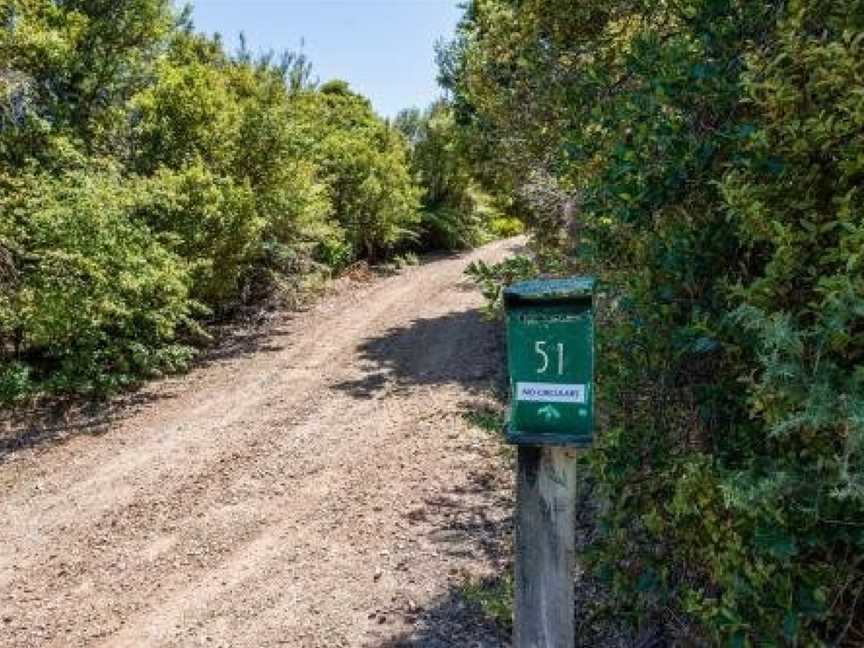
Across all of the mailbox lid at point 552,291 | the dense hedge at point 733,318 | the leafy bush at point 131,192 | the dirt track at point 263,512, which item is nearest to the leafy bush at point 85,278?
the leafy bush at point 131,192

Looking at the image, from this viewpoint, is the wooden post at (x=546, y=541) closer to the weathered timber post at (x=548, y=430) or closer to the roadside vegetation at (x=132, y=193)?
the weathered timber post at (x=548, y=430)

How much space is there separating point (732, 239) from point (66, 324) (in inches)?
318

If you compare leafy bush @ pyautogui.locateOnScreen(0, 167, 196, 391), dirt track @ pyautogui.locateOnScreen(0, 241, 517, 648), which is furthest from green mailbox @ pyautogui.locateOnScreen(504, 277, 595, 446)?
leafy bush @ pyautogui.locateOnScreen(0, 167, 196, 391)

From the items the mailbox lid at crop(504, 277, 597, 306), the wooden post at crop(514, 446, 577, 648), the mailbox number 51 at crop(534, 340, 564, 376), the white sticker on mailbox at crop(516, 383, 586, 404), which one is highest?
the mailbox lid at crop(504, 277, 597, 306)

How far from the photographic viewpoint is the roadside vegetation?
8531 mm

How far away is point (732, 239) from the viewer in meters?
2.46

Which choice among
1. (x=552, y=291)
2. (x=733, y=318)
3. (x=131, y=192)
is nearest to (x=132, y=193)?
(x=131, y=192)

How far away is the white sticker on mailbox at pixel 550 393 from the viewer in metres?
2.07

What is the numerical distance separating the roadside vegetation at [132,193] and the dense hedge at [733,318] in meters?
6.95

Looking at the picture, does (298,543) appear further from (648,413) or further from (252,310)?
(252,310)

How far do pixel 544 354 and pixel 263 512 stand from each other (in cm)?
453

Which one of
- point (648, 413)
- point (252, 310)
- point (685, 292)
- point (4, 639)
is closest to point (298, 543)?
point (4, 639)

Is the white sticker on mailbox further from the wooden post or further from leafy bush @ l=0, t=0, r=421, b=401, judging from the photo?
leafy bush @ l=0, t=0, r=421, b=401

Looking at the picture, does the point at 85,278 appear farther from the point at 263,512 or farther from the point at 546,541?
the point at 546,541
